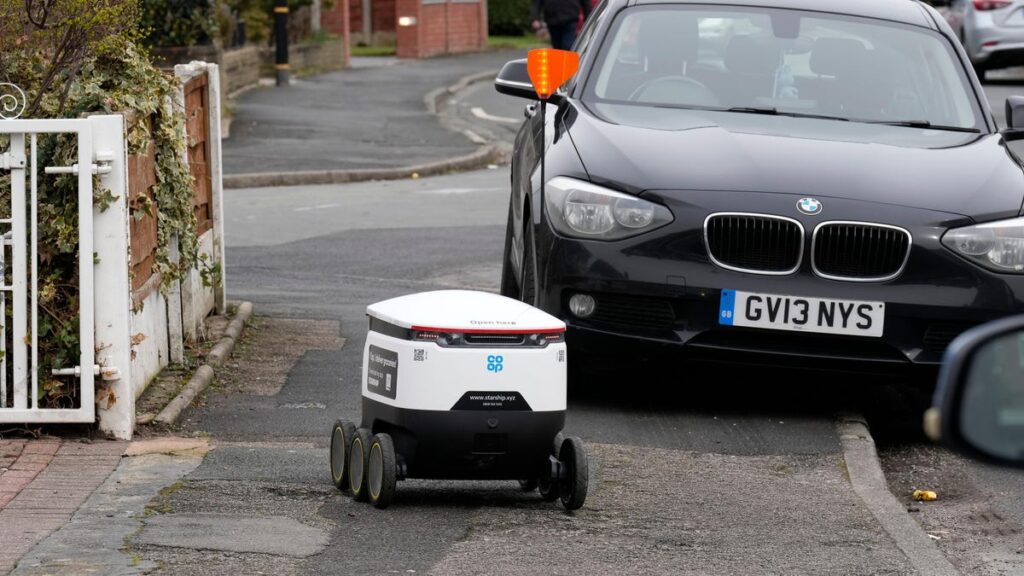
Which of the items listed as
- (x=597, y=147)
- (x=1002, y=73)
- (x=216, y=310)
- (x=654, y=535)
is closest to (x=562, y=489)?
(x=654, y=535)

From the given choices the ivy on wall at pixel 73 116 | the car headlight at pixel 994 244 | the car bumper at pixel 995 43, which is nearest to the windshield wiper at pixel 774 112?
the car headlight at pixel 994 244

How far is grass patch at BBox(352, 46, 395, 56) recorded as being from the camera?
39.2m

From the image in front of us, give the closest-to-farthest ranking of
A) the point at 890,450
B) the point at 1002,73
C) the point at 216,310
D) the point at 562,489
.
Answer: the point at 562,489 → the point at 890,450 → the point at 216,310 → the point at 1002,73

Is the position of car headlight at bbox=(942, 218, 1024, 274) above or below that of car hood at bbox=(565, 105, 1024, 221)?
below

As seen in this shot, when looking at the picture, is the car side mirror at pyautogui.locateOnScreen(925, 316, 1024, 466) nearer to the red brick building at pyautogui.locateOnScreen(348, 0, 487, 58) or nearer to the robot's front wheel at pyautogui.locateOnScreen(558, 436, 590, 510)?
the robot's front wheel at pyautogui.locateOnScreen(558, 436, 590, 510)

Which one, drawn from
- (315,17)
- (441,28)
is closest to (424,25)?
(441,28)

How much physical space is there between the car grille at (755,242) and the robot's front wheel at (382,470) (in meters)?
1.79

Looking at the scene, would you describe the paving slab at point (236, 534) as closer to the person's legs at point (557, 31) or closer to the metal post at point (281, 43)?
the person's legs at point (557, 31)

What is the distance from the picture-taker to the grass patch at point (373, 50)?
3916 centimetres

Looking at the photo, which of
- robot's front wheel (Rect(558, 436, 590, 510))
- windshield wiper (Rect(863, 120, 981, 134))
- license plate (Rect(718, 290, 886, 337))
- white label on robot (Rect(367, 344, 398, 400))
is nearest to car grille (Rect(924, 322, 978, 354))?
license plate (Rect(718, 290, 886, 337))

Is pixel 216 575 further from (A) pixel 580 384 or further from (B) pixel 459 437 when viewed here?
(A) pixel 580 384

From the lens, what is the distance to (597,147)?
702cm

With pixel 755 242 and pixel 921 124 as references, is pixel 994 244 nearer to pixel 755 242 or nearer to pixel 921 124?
pixel 755 242

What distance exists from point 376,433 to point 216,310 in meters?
3.66
